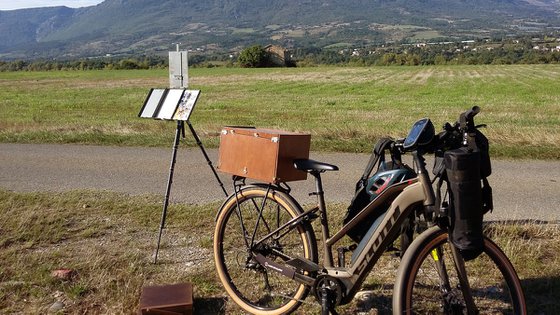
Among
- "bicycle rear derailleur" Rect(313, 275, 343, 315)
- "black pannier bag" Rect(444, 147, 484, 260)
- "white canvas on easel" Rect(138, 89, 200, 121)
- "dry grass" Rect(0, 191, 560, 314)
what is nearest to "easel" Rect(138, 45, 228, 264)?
"white canvas on easel" Rect(138, 89, 200, 121)

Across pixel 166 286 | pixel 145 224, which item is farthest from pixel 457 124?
pixel 145 224

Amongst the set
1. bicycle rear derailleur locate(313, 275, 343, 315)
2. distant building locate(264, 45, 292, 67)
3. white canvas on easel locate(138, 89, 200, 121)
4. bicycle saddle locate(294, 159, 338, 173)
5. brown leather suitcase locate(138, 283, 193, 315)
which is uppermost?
white canvas on easel locate(138, 89, 200, 121)

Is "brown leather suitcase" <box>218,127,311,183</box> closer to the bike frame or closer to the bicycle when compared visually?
the bicycle

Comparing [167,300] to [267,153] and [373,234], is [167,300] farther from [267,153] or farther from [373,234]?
[373,234]

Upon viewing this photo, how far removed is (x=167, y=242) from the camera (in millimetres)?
5367

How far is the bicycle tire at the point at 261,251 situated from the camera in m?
3.76

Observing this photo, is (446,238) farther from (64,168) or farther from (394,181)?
(64,168)

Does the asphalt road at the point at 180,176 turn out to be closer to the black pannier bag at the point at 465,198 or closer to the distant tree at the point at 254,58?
the black pannier bag at the point at 465,198

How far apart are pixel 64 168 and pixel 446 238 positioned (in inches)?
289

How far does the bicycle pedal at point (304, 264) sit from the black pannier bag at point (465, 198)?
104cm

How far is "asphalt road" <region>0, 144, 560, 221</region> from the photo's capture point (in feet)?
22.6

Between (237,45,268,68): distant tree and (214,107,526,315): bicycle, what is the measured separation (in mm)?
85874

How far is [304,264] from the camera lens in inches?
144

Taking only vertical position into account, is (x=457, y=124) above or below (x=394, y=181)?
above
